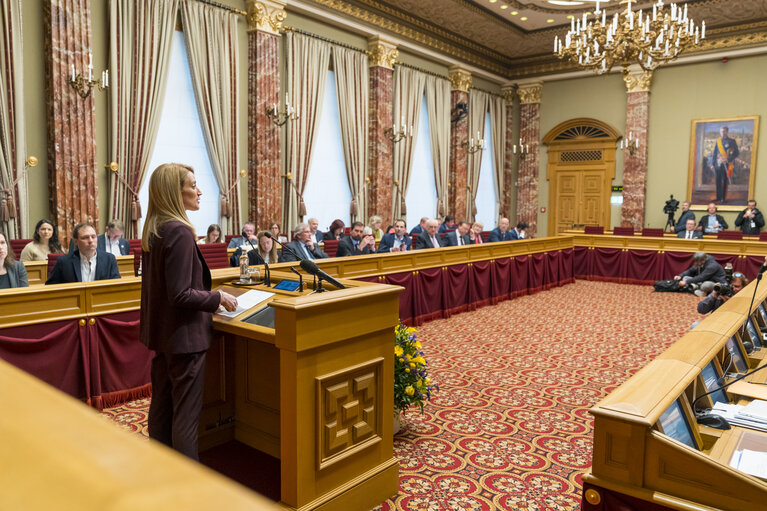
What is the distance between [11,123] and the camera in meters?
7.14

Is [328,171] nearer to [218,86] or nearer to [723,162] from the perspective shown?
[218,86]

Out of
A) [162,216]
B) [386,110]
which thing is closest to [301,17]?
[386,110]

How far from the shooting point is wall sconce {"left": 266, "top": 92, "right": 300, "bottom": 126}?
9.93m

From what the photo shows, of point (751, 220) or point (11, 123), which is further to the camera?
point (751, 220)

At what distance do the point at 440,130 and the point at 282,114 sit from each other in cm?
501

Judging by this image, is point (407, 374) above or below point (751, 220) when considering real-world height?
below

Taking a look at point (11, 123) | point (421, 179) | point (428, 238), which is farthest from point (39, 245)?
point (421, 179)

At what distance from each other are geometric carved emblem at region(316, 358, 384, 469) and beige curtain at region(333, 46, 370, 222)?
9.34 m

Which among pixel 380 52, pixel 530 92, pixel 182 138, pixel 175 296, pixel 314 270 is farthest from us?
pixel 530 92

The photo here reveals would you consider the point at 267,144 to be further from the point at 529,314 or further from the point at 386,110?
the point at 529,314

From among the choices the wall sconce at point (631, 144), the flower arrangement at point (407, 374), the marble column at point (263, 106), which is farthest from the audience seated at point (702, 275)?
the flower arrangement at point (407, 374)

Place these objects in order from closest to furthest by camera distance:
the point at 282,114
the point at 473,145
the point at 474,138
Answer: the point at 282,114, the point at 473,145, the point at 474,138

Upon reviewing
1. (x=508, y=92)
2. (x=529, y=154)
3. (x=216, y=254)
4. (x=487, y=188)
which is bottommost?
(x=216, y=254)

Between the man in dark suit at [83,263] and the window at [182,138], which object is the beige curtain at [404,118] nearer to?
the window at [182,138]
